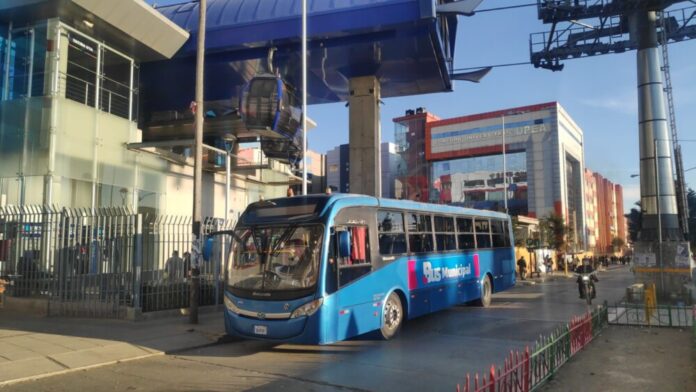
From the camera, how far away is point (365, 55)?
20.6 metres

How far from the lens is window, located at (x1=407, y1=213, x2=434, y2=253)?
12.6m

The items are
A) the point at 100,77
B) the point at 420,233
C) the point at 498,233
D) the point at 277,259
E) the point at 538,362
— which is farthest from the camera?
the point at 100,77

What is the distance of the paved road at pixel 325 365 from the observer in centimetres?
745

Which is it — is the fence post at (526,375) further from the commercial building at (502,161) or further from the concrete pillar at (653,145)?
the commercial building at (502,161)

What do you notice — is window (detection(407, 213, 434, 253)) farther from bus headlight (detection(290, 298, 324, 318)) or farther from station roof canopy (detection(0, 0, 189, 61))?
station roof canopy (detection(0, 0, 189, 61))

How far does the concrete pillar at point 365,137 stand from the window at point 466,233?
19.0 feet

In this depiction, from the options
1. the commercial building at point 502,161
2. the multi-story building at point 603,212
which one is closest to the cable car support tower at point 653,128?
the commercial building at point 502,161

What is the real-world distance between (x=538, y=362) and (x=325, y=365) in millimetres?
3474

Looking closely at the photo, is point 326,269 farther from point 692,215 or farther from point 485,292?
point 692,215

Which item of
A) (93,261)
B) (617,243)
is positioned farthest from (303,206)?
(617,243)

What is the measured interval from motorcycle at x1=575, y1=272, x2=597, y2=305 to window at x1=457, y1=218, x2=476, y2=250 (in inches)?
236

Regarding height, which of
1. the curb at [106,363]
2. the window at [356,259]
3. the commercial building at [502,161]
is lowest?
the curb at [106,363]

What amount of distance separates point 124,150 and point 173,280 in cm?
936

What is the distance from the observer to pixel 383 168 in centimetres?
10888
